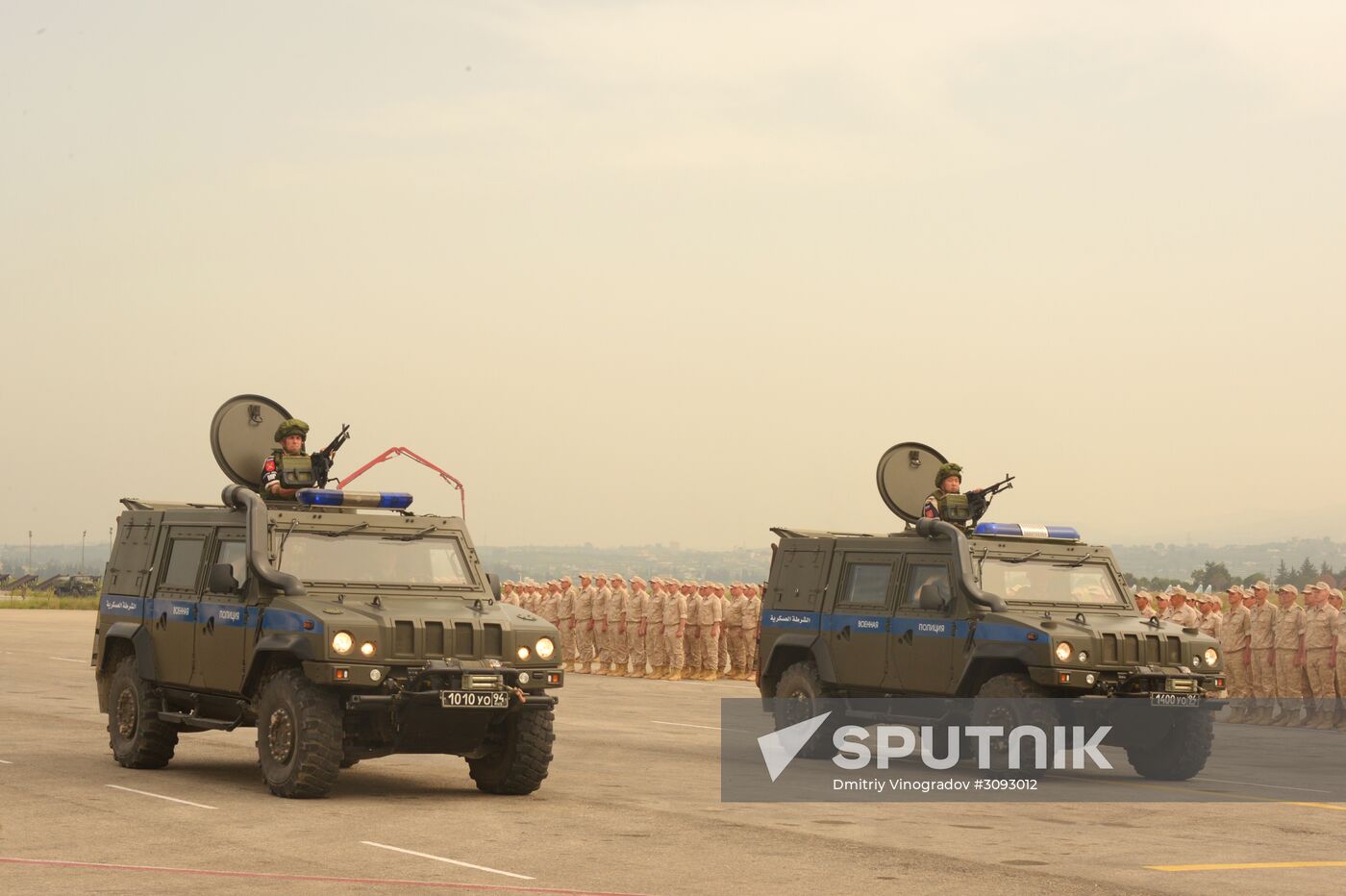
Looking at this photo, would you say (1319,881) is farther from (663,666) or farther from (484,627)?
(663,666)

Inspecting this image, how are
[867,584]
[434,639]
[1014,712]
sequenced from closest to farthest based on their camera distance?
[434,639], [1014,712], [867,584]

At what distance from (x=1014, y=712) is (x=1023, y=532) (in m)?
2.04

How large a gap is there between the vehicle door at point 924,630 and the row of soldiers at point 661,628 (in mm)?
16297

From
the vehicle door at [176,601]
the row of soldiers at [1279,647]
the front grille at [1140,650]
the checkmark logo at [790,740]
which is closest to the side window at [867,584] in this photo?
the checkmark logo at [790,740]

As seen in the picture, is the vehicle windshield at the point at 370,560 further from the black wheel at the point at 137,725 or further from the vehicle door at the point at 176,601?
the black wheel at the point at 137,725

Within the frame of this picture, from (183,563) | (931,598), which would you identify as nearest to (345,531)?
(183,563)

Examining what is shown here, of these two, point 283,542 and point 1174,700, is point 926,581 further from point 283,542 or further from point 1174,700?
point 283,542

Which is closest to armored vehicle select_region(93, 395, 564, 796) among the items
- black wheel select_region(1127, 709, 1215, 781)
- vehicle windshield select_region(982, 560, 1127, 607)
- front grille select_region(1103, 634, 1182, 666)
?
vehicle windshield select_region(982, 560, 1127, 607)

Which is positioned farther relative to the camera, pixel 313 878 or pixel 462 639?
pixel 462 639

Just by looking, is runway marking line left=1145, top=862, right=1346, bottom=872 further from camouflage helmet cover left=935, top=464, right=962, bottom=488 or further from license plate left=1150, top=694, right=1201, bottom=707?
camouflage helmet cover left=935, top=464, right=962, bottom=488

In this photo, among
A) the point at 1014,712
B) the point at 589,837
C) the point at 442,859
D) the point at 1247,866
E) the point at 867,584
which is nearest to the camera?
the point at 442,859

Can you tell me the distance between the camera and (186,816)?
41.6ft

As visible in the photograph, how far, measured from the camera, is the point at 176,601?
15.7m

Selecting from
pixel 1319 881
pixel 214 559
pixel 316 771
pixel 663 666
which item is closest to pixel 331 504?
pixel 214 559
